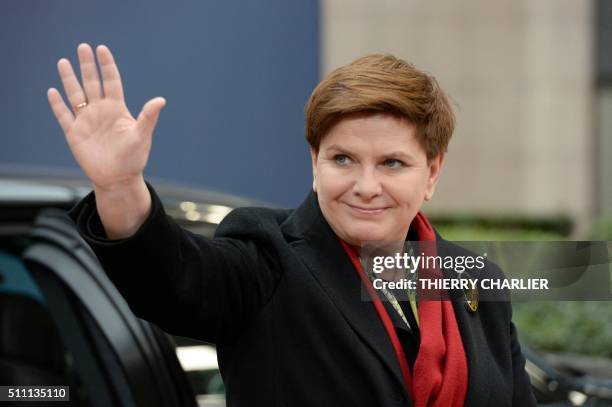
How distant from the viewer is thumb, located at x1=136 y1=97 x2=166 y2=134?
135cm

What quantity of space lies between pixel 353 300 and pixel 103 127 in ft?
1.42

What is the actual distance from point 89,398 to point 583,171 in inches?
614

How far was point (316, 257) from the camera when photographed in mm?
1567

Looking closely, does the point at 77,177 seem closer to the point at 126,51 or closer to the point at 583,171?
the point at 126,51

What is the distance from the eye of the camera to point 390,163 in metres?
1.52

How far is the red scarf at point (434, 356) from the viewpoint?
1502 millimetres

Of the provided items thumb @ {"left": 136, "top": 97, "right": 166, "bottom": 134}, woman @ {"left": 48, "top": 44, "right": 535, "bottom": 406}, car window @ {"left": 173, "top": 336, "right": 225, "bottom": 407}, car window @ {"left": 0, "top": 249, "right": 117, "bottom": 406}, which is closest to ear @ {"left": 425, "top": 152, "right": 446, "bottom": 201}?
woman @ {"left": 48, "top": 44, "right": 535, "bottom": 406}

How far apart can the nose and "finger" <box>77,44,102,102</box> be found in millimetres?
370

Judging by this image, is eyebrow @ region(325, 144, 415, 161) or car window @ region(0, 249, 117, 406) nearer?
eyebrow @ region(325, 144, 415, 161)

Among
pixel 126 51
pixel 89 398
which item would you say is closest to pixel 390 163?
pixel 89 398

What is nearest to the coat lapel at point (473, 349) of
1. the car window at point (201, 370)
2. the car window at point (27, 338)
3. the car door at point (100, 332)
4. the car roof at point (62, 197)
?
the car door at point (100, 332)

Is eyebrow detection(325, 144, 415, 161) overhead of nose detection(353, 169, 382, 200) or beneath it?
overhead

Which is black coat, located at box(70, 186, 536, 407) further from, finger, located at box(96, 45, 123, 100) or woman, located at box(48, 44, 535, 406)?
finger, located at box(96, 45, 123, 100)

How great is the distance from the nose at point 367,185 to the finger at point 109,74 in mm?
344
